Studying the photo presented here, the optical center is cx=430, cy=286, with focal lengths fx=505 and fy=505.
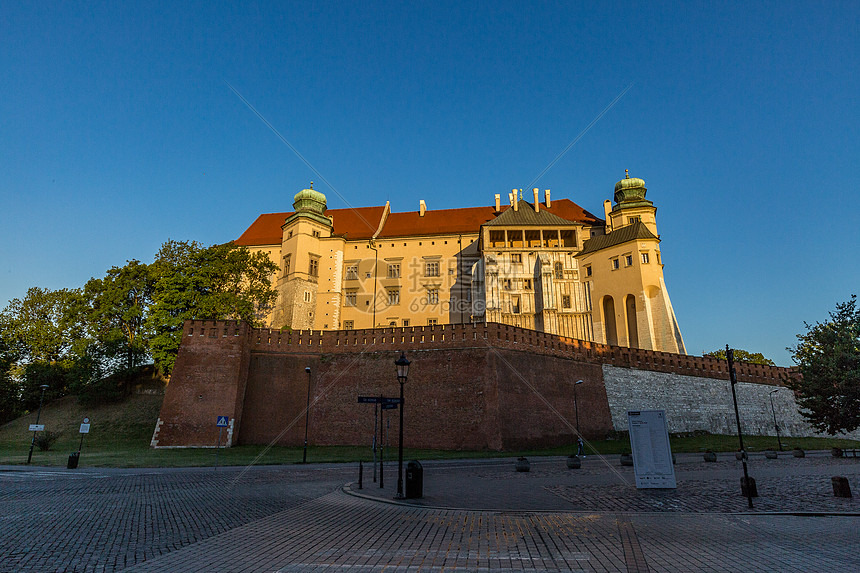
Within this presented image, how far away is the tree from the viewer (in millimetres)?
29609

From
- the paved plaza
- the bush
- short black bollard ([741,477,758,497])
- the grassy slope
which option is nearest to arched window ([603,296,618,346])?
the grassy slope

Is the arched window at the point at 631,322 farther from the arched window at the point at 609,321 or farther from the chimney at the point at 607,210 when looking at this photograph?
the chimney at the point at 607,210

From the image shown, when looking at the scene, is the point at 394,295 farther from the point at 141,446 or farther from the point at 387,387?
the point at 141,446

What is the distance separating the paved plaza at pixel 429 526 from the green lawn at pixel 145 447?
31.6 ft

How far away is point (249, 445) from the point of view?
3266 centimetres

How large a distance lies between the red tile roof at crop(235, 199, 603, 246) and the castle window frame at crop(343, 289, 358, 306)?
6520mm

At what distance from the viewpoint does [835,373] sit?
30.2 m

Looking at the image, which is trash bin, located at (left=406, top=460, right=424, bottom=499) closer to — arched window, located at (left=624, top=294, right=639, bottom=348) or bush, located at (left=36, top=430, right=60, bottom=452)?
bush, located at (left=36, top=430, right=60, bottom=452)

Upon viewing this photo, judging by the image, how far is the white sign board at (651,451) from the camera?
47.2ft

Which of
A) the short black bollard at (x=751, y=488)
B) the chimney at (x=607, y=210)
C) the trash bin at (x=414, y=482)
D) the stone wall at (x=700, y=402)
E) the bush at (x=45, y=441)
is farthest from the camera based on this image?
the chimney at (x=607, y=210)

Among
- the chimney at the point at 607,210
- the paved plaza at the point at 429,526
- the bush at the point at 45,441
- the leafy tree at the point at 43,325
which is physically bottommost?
the paved plaza at the point at 429,526

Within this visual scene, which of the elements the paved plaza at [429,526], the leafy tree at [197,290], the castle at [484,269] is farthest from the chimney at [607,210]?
the paved plaza at [429,526]

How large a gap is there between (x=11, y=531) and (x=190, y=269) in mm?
35267

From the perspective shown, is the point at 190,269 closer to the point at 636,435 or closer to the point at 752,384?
the point at 636,435
